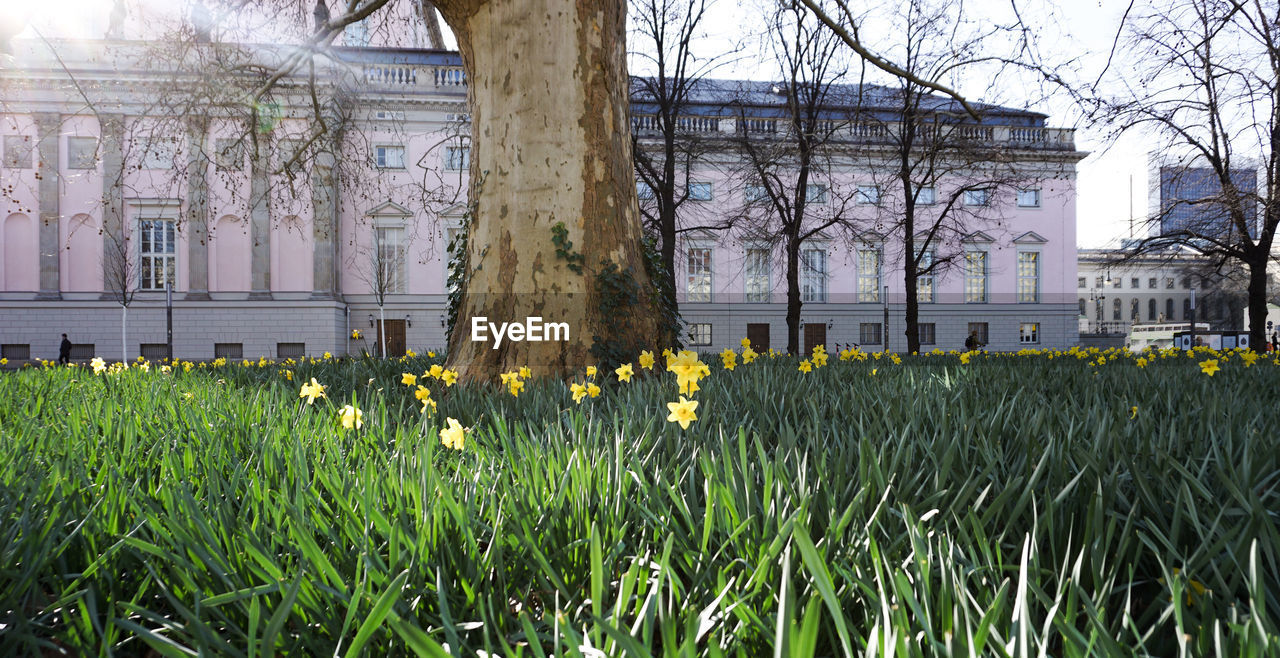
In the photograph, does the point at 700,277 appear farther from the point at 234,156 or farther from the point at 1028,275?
the point at 234,156

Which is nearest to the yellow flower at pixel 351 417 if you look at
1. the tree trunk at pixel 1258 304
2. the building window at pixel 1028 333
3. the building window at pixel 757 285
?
the tree trunk at pixel 1258 304

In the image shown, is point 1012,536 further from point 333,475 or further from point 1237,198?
point 1237,198

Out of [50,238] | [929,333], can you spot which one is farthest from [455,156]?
[929,333]

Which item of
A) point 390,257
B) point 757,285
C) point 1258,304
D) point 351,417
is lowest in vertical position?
point 351,417

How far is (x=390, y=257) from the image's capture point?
29766mm

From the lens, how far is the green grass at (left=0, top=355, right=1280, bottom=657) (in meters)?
0.83

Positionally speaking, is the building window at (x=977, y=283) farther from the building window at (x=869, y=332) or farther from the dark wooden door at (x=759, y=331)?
the dark wooden door at (x=759, y=331)

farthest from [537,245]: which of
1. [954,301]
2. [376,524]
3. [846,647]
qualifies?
[954,301]

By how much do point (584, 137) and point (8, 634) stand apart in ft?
14.1

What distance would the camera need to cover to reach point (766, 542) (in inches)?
44.8

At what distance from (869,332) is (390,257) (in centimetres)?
2279

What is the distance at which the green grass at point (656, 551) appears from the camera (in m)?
0.83

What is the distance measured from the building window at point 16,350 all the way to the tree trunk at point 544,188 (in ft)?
104

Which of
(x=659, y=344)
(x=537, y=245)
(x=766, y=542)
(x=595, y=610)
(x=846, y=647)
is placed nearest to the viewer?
(x=846, y=647)
